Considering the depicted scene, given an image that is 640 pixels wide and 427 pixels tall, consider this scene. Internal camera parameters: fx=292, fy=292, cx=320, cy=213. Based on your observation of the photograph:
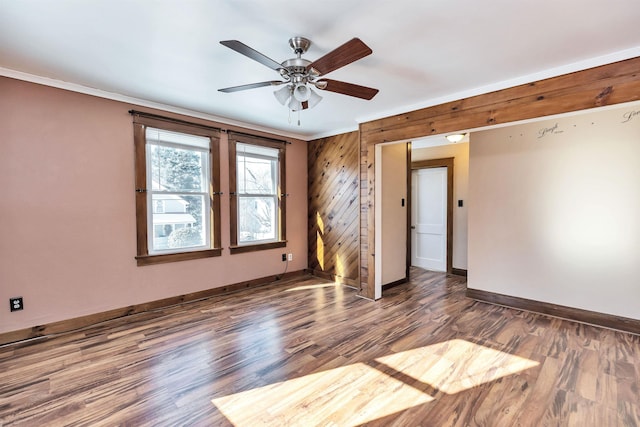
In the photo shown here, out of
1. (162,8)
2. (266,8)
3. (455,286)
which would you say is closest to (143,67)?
(162,8)

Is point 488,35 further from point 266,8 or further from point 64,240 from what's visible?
point 64,240

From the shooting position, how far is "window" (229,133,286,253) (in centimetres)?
440

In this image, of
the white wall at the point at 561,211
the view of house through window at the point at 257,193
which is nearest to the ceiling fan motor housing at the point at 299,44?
the view of house through window at the point at 257,193

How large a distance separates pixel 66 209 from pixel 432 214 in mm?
5550

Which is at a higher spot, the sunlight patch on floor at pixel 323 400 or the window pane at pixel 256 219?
the window pane at pixel 256 219

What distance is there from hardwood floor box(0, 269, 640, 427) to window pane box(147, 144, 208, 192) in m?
1.61

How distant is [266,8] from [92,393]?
287 cm

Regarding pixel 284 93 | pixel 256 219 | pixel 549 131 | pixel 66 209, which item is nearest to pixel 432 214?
pixel 549 131

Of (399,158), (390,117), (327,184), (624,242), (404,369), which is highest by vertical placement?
(390,117)

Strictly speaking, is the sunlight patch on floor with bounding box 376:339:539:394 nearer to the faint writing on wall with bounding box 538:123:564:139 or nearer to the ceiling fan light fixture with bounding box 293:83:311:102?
the ceiling fan light fixture with bounding box 293:83:311:102

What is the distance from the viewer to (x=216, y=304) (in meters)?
3.87

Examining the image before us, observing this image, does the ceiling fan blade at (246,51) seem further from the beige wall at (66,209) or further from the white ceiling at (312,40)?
the beige wall at (66,209)

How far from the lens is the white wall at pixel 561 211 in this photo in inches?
119

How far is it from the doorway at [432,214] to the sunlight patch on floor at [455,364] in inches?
119
